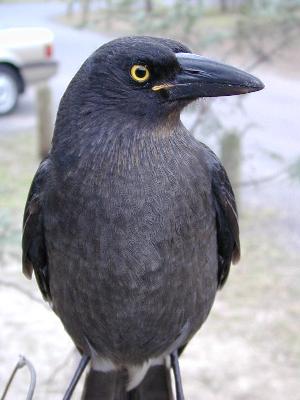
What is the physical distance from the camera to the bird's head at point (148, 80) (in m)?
1.83

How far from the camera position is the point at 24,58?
11352 mm

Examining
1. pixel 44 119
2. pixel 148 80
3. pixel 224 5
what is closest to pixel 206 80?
pixel 148 80

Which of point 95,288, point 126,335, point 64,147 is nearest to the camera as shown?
point 64,147

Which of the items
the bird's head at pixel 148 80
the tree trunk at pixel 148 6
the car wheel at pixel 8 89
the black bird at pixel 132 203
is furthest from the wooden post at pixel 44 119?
the bird's head at pixel 148 80

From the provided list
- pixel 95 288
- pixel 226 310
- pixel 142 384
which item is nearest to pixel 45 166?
pixel 95 288

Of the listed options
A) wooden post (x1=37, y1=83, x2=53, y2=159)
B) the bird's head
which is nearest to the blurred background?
wooden post (x1=37, y1=83, x2=53, y2=159)

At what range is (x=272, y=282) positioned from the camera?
5.93 metres

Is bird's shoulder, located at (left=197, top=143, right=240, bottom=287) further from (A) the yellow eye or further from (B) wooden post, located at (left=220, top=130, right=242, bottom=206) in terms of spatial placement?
(B) wooden post, located at (left=220, top=130, right=242, bottom=206)

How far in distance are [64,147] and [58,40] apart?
59.6ft

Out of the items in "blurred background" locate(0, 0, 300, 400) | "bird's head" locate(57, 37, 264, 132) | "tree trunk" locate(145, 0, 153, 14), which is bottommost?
"blurred background" locate(0, 0, 300, 400)

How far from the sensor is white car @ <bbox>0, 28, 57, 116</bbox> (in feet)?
36.7

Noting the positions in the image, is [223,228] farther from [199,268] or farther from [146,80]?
[146,80]

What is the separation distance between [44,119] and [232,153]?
3.71 m

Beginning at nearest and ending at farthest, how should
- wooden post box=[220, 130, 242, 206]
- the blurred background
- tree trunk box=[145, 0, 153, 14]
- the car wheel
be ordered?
the blurred background, tree trunk box=[145, 0, 153, 14], wooden post box=[220, 130, 242, 206], the car wheel
